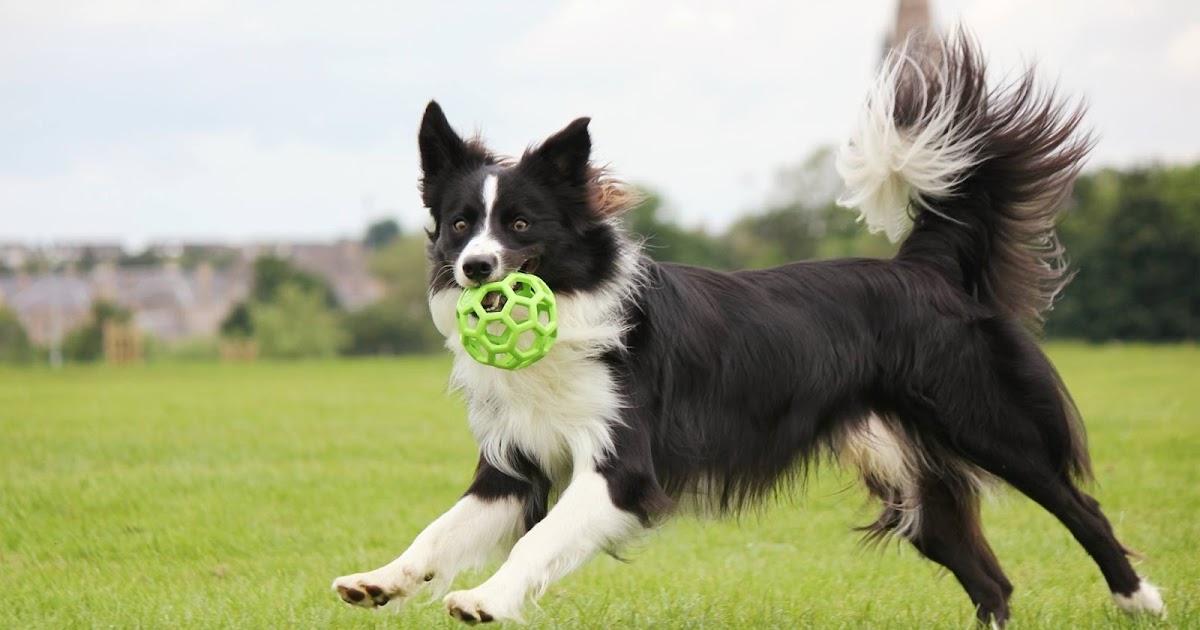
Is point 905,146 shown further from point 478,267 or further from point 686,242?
point 686,242

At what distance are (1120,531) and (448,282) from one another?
19.4 feet

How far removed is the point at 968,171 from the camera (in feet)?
22.2

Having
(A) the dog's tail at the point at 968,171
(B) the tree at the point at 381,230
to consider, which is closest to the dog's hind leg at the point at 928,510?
(A) the dog's tail at the point at 968,171

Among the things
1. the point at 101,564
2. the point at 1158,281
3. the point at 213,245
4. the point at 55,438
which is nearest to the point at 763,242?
the point at 1158,281

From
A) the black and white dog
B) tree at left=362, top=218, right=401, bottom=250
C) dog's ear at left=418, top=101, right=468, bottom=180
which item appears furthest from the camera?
tree at left=362, top=218, right=401, bottom=250

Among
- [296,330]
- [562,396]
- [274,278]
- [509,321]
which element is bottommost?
[296,330]

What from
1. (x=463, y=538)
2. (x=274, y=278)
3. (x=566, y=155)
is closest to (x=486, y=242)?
(x=566, y=155)

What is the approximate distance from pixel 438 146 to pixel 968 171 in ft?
9.45

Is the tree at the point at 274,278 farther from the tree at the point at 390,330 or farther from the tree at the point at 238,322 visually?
the tree at the point at 390,330

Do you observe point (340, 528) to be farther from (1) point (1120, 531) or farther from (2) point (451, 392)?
(1) point (1120, 531)

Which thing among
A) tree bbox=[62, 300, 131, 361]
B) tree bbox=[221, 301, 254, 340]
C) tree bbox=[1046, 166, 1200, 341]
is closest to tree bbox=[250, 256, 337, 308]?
tree bbox=[221, 301, 254, 340]

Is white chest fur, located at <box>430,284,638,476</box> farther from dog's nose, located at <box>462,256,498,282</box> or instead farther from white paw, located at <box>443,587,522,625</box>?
white paw, located at <box>443,587,522,625</box>

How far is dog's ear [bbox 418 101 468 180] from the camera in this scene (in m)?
6.07

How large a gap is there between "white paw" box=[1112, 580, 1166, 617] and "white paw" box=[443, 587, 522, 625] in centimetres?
326
